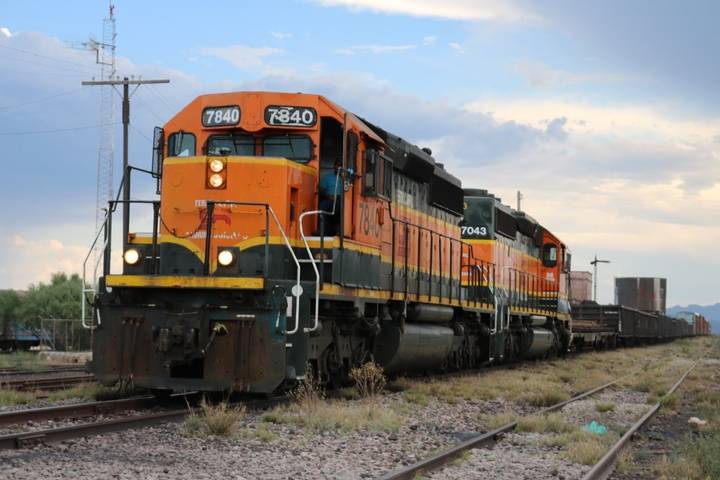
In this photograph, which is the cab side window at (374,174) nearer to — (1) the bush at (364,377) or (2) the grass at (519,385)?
(1) the bush at (364,377)

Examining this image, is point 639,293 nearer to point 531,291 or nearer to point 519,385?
point 531,291

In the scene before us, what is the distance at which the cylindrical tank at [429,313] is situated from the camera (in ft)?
49.1

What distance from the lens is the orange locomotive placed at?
10.1m

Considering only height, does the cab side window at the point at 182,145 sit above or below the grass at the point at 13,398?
above

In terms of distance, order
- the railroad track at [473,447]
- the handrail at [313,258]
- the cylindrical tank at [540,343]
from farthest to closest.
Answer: the cylindrical tank at [540,343] → the handrail at [313,258] → the railroad track at [473,447]

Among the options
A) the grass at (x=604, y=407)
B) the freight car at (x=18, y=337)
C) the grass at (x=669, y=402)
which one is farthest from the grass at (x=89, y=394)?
the freight car at (x=18, y=337)

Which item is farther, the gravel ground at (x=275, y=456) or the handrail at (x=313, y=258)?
the handrail at (x=313, y=258)

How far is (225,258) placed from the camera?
1032 cm

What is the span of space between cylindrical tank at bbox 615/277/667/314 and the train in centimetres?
5659

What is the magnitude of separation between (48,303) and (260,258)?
35976 millimetres

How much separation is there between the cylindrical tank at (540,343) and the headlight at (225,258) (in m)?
14.9

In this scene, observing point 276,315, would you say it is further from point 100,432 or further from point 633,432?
point 633,432

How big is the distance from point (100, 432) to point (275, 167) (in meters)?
3.90

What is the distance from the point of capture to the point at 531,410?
496 inches
